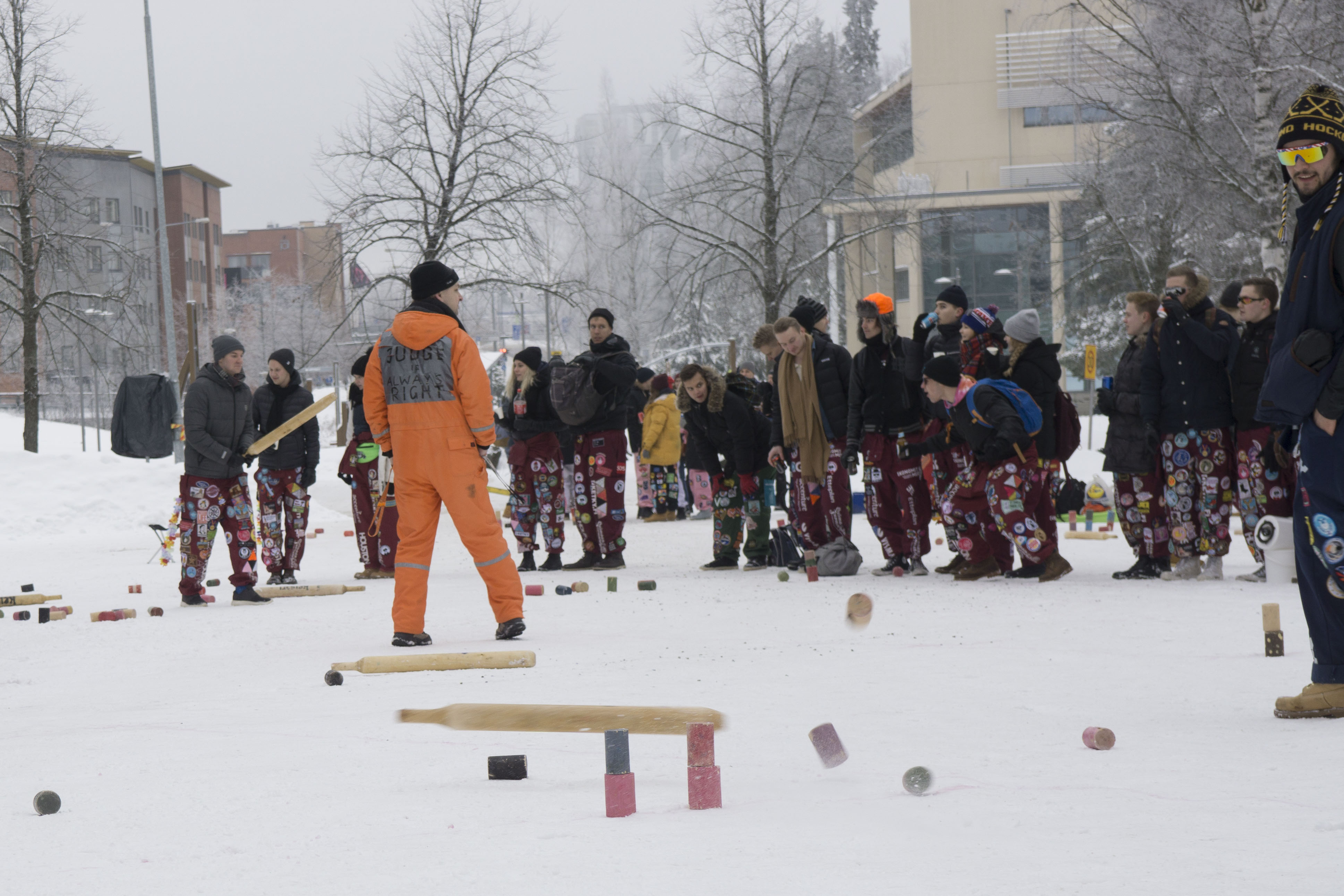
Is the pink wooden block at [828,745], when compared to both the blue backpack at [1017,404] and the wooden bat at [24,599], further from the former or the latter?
the wooden bat at [24,599]

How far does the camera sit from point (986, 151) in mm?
51281

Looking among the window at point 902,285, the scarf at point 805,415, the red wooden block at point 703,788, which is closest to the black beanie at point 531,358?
the scarf at point 805,415

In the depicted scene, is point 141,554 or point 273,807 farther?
point 141,554

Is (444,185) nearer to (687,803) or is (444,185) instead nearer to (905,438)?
(905,438)

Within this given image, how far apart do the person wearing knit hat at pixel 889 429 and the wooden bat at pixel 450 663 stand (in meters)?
4.62

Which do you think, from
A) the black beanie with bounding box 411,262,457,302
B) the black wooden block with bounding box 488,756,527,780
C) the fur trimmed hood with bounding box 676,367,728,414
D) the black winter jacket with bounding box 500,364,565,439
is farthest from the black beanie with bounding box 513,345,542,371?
the black wooden block with bounding box 488,756,527,780

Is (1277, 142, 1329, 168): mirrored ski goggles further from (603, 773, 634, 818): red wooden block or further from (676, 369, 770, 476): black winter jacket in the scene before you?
(676, 369, 770, 476): black winter jacket

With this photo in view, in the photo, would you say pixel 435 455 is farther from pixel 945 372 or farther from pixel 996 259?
pixel 996 259

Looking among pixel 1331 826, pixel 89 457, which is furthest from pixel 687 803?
pixel 89 457

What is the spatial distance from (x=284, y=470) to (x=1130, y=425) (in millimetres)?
6732

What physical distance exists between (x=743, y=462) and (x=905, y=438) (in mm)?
1512

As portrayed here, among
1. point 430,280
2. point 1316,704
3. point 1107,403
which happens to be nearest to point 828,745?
point 1316,704

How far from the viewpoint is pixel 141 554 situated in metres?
15.9

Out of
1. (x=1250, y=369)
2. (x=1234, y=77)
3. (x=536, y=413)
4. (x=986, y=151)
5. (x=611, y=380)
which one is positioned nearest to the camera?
(x=1250, y=369)
